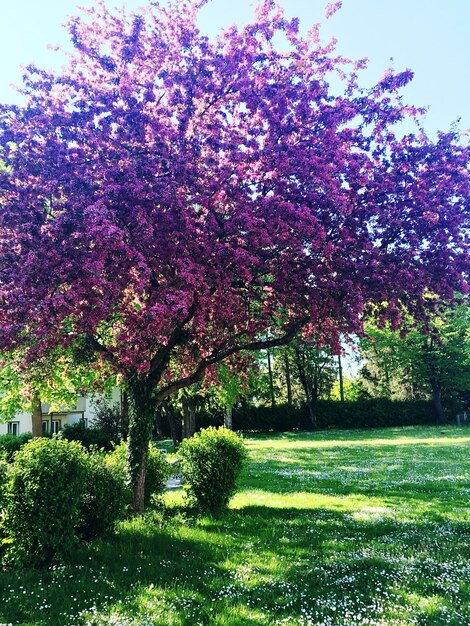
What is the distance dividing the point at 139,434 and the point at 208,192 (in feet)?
17.0

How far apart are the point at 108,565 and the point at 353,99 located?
905 centimetres

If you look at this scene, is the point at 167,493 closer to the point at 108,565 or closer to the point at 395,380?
the point at 108,565

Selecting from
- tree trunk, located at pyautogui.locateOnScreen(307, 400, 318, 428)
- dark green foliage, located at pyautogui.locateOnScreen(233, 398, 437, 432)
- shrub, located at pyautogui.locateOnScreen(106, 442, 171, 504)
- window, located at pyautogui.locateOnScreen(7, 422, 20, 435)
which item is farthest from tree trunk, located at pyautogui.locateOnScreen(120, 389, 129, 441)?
tree trunk, located at pyautogui.locateOnScreen(307, 400, 318, 428)

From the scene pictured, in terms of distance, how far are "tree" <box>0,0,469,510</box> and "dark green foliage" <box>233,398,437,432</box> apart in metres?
37.0

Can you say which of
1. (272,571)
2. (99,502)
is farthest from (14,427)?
(272,571)

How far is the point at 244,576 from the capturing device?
20.4ft

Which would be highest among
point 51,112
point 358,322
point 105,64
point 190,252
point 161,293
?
point 105,64

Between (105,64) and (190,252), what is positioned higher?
(105,64)

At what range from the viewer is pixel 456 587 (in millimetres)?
5762

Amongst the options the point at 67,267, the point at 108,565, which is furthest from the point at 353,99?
the point at 108,565

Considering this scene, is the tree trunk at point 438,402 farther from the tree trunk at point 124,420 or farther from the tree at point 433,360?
the tree trunk at point 124,420

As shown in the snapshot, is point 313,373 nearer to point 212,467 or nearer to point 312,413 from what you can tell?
point 312,413

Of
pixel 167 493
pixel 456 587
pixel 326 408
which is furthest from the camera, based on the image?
pixel 326 408

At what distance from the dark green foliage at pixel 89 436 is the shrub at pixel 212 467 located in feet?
39.7
